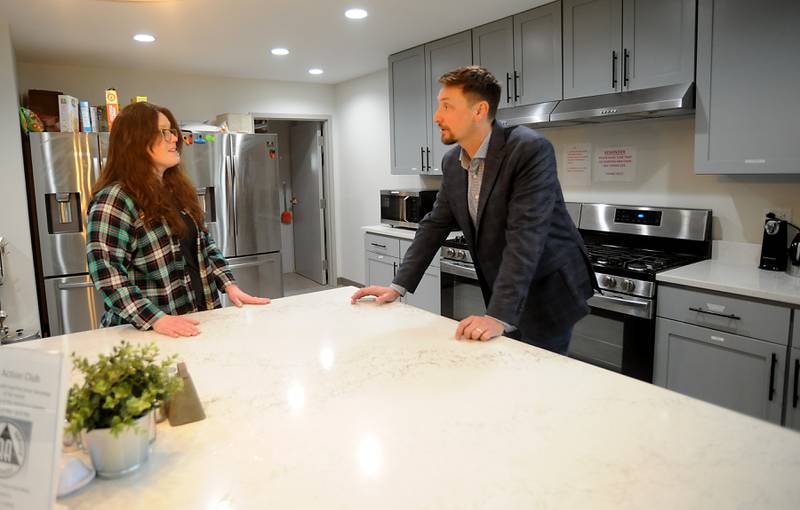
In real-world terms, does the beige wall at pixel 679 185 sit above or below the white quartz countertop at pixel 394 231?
above

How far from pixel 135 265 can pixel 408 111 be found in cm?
309

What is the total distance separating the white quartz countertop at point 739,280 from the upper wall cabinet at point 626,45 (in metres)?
0.88

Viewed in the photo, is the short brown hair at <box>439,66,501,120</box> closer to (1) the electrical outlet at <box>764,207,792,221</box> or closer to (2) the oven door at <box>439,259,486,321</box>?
(1) the electrical outlet at <box>764,207,792,221</box>

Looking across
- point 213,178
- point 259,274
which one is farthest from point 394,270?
point 213,178

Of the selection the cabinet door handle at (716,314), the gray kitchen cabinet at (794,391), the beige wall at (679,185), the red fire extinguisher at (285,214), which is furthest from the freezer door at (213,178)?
the gray kitchen cabinet at (794,391)

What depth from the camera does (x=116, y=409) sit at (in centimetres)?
78

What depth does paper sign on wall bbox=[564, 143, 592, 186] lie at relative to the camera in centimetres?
341

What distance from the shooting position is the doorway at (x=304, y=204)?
6.19 m

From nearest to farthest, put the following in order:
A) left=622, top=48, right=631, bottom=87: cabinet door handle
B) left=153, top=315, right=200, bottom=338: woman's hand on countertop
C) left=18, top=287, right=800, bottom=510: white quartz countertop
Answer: left=18, top=287, right=800, bottom=510: white quartz countertop < left=153, top=315, right=200, bottom=338: woman's hand on countertop < left=622, top=48, right=631, bottom=87: cabinet door handle

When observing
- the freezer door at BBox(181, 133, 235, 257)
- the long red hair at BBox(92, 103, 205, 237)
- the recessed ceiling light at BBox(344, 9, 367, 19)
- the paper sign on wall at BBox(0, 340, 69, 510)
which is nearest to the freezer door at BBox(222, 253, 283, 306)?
the freezer door at BBox(181, 133, 235, 257)

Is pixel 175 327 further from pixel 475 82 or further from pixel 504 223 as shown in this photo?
pixel 475 82

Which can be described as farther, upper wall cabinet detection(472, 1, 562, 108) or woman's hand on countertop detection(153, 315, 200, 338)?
upper wall cabinet detection(472, 1, 562, 108)

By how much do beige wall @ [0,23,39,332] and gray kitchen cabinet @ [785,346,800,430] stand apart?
165 inches

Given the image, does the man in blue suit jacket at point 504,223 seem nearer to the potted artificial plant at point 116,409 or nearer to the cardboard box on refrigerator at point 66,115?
the potted artificial plant at point 116,409
